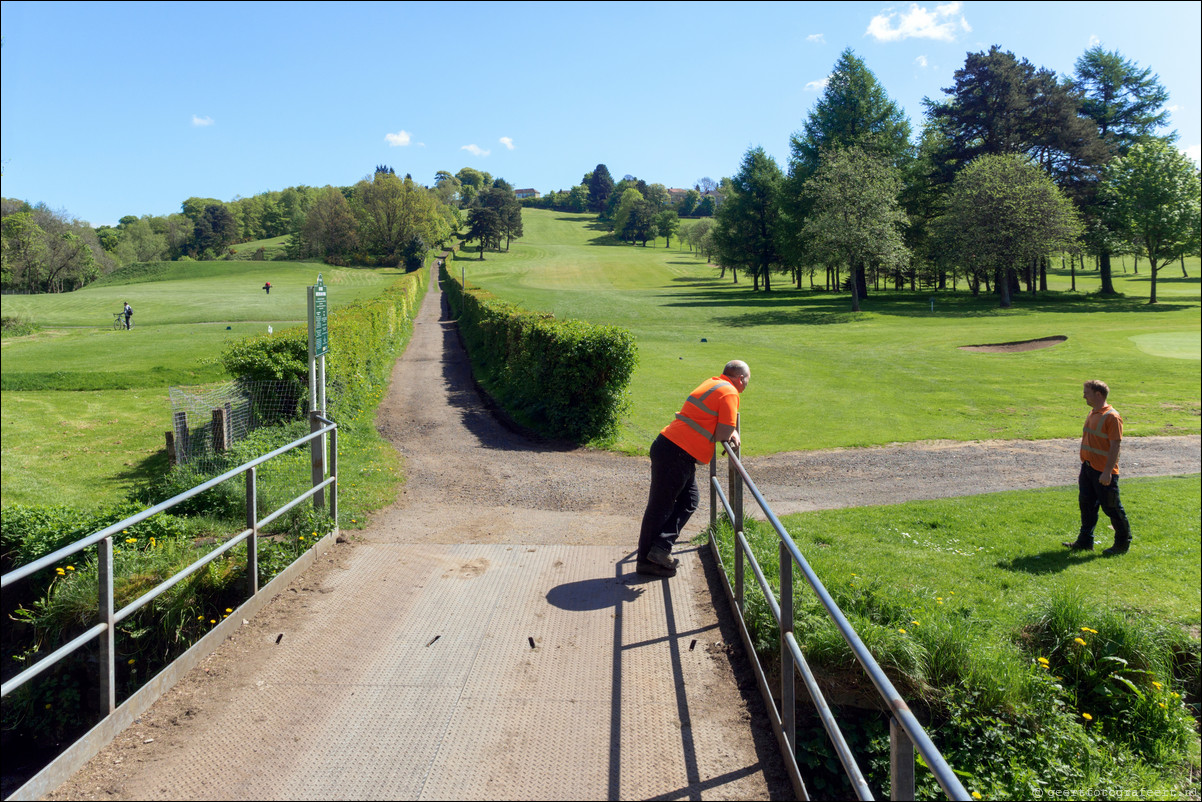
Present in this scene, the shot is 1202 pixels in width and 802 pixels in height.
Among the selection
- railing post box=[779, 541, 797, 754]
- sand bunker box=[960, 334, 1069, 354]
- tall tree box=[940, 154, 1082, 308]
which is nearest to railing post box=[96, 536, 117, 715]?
railing post box=[779, 541, 797, 754]

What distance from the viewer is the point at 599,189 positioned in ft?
642

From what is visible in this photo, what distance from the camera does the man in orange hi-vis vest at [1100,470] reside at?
913cm

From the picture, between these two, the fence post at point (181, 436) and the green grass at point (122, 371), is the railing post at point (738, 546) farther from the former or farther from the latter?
the fence post at point (181, 436)

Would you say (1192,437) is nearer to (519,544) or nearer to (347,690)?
(519,544)

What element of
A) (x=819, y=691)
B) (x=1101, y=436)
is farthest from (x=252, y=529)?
(x=1101, y=436)

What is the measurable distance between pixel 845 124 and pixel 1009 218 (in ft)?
49.9

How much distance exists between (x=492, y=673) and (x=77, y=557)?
6838 mm

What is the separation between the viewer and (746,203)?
65312 millimetres

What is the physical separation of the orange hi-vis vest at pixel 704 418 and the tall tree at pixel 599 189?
19341 centimetres

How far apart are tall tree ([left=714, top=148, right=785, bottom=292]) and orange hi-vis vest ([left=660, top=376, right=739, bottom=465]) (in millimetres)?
60887

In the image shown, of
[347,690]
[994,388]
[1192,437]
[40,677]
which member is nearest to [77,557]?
[40,677]

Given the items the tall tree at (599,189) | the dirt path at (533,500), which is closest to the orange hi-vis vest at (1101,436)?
the dirt path at (533,500)

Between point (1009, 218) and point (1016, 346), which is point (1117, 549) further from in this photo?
point (1009, 218)

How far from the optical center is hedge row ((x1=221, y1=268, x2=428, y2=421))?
535 inches
